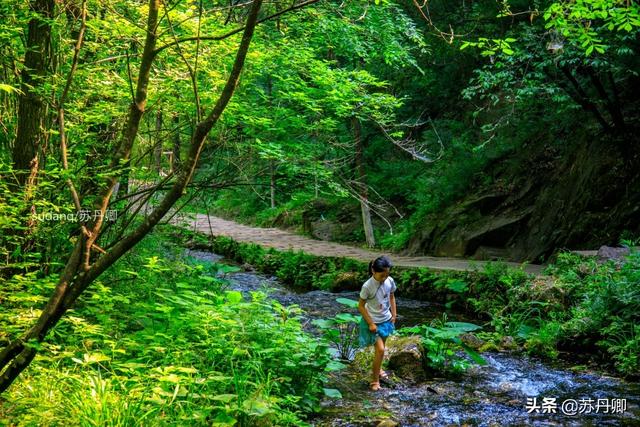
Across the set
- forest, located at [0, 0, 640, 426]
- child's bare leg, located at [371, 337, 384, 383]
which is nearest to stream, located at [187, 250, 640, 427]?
forest, located at [0, 0, 640, 426]

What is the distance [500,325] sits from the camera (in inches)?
318

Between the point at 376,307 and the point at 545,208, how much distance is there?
27.0 ft

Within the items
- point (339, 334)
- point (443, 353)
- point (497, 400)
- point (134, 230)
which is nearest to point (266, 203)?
point (339, 334)

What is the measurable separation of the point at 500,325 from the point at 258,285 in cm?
648

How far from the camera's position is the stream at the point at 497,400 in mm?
4469

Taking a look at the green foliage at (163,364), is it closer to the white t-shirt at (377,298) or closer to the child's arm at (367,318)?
the child's arm at (367,318)

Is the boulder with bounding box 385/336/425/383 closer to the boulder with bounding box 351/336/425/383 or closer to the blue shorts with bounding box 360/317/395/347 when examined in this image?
the boulder with bounding box 351/336/425/383

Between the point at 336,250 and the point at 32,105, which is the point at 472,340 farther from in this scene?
the point at 336,250

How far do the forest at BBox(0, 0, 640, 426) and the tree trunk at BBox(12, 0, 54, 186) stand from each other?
2 centimetres

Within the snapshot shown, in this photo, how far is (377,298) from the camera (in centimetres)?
540

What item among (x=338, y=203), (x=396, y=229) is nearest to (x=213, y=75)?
(x=396, y=229)

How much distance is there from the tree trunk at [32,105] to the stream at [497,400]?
2717 millimetres

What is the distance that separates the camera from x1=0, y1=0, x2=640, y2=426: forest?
337 cm

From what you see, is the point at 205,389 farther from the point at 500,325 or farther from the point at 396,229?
the point at 396,229
